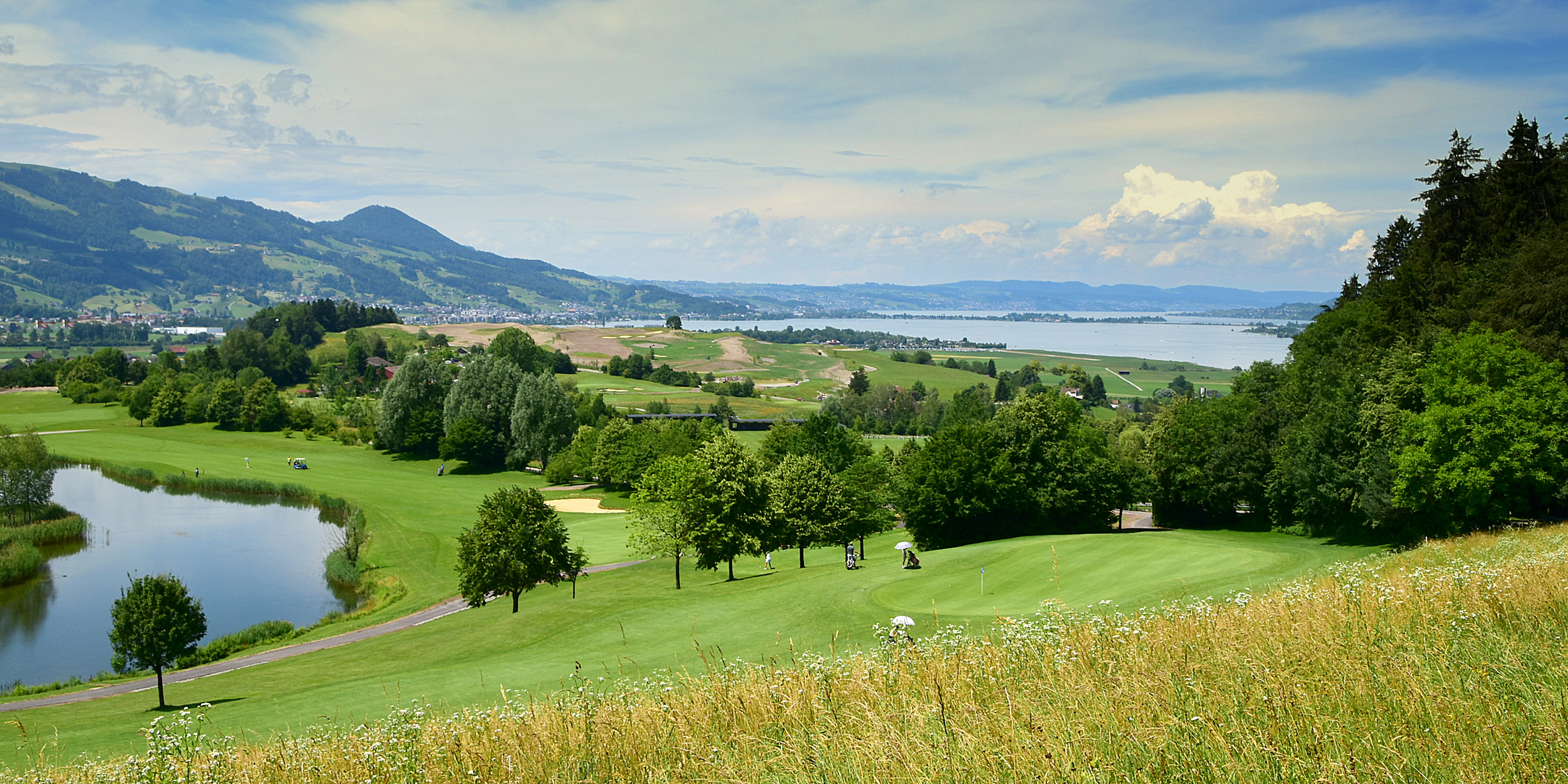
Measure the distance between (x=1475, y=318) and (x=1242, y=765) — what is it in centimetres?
4283

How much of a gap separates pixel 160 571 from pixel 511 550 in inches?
1182

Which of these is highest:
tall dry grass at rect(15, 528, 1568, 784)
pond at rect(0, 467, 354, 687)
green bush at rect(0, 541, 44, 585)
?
tall dry grass at rect(15, 528, 1568, 784)

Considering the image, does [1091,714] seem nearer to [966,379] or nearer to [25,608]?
[25,608]

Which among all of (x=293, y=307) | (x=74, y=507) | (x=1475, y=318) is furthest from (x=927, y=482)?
(x=293, y=307)

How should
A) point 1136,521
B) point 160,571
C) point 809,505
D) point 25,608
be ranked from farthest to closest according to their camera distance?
point 1136,521, point 160,571, point 809,505, point 25,608

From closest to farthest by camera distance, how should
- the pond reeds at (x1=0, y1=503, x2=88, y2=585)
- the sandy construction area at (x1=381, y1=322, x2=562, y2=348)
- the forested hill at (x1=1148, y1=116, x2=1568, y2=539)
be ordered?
the forested hill at (x1=1148, y1=116, x2=1568, y2=539) < the pond reeds at (x1=0, y1=503, x2=88, y2=585) < the sandy construction area at (x1=381, y1=322, x2=562, y2=348)

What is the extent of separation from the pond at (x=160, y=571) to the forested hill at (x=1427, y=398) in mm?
47679

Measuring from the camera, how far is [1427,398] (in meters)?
32.8

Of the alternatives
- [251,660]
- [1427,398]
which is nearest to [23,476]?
[251,660]

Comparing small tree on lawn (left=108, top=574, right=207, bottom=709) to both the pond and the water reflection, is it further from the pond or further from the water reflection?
the water reflection

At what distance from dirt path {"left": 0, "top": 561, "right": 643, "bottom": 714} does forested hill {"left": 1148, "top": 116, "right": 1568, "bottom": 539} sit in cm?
3928

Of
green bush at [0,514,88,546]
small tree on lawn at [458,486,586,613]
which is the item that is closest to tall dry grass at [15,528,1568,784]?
small tree on lawn at [458,486,586,613]

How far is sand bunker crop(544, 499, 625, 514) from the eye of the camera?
68.0m

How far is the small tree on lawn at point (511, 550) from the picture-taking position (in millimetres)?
34531
